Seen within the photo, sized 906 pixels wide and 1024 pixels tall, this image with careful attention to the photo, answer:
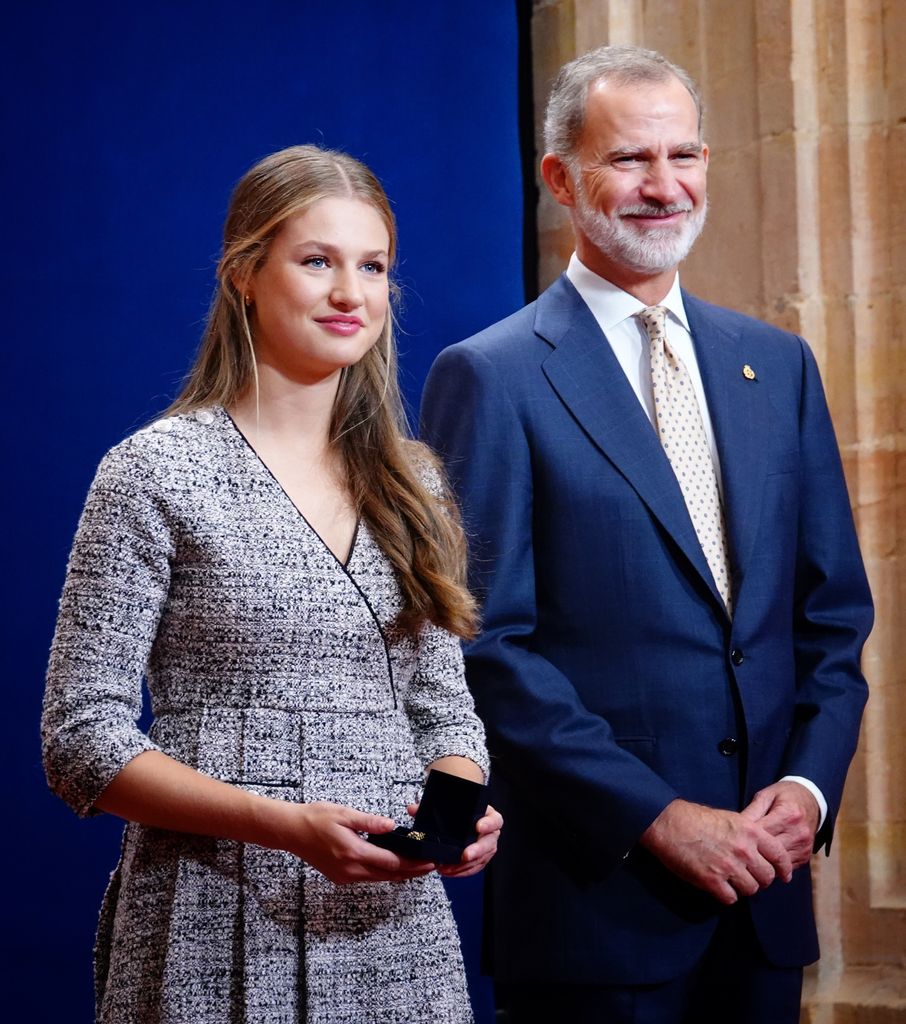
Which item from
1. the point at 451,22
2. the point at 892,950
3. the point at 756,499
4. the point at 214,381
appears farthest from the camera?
the point at 451,22

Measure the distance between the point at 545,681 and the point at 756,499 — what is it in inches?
18.4

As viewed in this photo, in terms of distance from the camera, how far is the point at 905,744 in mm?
3219

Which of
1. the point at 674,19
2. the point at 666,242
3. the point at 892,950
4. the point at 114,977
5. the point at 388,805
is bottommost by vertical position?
the point at 892,950

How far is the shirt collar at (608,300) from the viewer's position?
8.47 feet

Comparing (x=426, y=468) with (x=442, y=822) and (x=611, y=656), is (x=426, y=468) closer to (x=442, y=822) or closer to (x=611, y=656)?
(x=611, y=656)

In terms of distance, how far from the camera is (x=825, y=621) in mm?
2557

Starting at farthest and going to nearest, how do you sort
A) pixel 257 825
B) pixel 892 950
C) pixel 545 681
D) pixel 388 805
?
1. pixel 892 950
2. pixel 545 681
3. pixel 388 805
4. pixel 257 825

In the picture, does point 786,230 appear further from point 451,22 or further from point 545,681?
point 545,681

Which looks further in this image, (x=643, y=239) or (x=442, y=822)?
(x=643, y=239)

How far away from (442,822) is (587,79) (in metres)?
1.46

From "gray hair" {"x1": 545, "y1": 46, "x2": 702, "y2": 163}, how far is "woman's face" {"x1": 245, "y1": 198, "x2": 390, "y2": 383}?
0.79m

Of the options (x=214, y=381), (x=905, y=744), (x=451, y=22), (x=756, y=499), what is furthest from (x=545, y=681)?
(x=451, y=22)

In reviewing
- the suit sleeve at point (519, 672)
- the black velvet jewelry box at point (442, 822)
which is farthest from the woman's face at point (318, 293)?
the black velvet jewelry box at point (442, 822)

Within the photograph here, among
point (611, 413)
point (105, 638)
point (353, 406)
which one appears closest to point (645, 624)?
point (611, 413)
